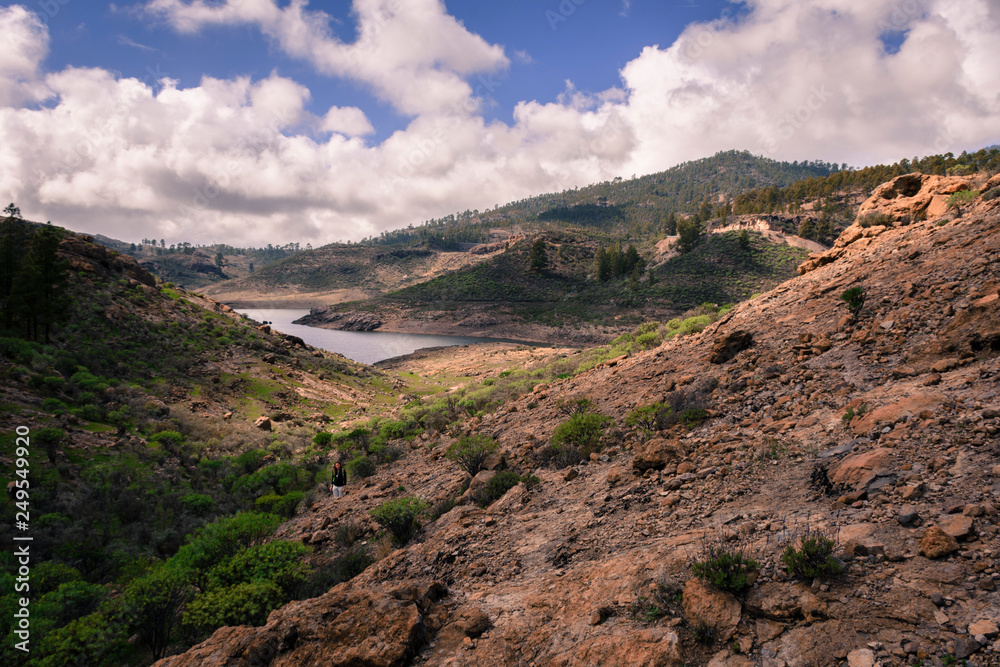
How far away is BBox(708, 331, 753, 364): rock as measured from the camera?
11.3 m

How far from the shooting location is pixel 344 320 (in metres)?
A: 96.4

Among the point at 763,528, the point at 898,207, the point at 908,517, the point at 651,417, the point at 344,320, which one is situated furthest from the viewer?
the point at 344,320

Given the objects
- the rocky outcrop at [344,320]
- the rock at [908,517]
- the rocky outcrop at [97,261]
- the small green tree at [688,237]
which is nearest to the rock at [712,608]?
the rock at [908,517]

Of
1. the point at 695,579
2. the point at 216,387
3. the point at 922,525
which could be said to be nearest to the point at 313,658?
the point at 695,579

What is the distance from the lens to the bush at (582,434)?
948 centimetres

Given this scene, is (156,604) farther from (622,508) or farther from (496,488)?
(622,508)

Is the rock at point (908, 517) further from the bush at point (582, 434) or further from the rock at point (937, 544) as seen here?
the bush at point (582, 434)

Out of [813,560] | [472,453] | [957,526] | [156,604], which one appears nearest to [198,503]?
[156,604]

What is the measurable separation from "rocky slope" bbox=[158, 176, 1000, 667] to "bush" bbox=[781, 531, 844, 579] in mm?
98

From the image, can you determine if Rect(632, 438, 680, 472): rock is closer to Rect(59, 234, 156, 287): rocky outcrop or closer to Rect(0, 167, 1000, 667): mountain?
Rect(0, 167, 1000, 667): mountain

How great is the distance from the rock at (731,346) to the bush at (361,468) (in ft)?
37.7

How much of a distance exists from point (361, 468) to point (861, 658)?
44.4 ft

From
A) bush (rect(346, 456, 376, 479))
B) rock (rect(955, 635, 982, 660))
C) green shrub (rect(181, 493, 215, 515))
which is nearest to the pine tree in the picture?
green shrub (rect(181, 493, 215, 515))

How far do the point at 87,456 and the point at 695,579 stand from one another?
55.8ft
